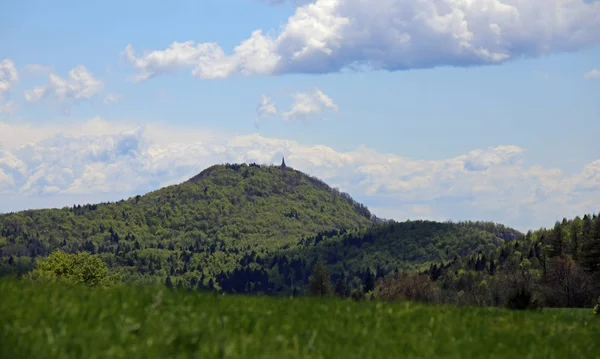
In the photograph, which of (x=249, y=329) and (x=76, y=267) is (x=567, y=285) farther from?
(x=249, y=329)

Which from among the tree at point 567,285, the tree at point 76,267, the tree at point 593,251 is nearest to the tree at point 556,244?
the tree at point 567,285

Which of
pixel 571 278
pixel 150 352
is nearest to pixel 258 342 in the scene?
pixel 150 352

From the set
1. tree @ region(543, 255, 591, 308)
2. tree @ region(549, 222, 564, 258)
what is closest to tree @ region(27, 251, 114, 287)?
tree @ region(543, 255, 591, 308)

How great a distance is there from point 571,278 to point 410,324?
134 metres

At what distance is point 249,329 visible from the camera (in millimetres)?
14594

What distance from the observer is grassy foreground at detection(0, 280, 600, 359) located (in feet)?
40.5

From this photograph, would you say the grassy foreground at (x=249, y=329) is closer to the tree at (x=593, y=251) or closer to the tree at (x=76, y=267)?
the tree at (x=593, y=251)

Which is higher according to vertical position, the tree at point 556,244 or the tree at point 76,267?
the tree at point 556,244

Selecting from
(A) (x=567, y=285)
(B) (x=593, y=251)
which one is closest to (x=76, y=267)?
(B) (x=593, y=251)

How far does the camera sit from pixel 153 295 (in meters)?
16.6

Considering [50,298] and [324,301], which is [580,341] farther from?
[50,298]

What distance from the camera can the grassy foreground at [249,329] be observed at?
1235 centimetres

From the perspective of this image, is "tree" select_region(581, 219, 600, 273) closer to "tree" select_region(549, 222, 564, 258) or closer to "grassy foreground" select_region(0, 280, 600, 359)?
"tree" select_region(549, 222, 564, 258)

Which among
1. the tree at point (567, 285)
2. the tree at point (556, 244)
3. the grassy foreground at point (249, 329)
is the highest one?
the tree at point (556, 244)
